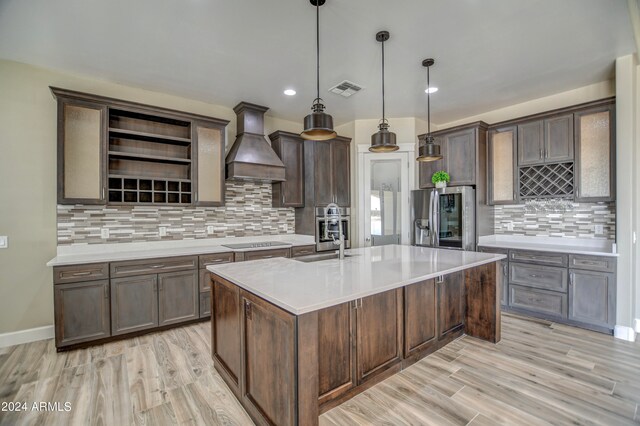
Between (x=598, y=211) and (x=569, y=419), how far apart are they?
295 cm

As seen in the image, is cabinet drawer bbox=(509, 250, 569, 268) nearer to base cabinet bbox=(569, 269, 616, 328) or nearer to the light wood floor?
base cabinet bbox=(569, 269, 616, 328)

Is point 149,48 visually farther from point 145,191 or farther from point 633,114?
point 633,114

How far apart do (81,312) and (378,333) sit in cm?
290

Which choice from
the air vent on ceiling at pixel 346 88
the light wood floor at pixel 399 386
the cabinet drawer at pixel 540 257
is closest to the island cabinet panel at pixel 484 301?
the light wood floor at pixel 399 386

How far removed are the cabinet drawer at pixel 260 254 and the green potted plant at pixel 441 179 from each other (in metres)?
2.47

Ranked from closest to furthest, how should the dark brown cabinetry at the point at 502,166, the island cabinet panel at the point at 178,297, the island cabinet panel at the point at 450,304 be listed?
the island cabinet panel at the point at 450,304, the island cabinet panel at the point at 178,297, the dark brown cabinetry at the point at 502,166

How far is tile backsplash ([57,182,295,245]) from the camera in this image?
3.39 meters

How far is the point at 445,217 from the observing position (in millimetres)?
4434

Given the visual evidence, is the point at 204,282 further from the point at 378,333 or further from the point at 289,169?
the point at 378,333

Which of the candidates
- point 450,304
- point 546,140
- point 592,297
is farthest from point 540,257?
point 450,304

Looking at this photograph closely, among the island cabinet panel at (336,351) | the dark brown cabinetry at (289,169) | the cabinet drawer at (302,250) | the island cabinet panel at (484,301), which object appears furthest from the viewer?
the dark brown cabinetry at (289,169)

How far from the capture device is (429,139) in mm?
3139

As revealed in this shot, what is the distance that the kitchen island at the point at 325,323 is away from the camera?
5.08ft

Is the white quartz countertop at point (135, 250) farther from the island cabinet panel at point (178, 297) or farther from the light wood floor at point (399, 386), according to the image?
the light wood floor at point (399, 386)
